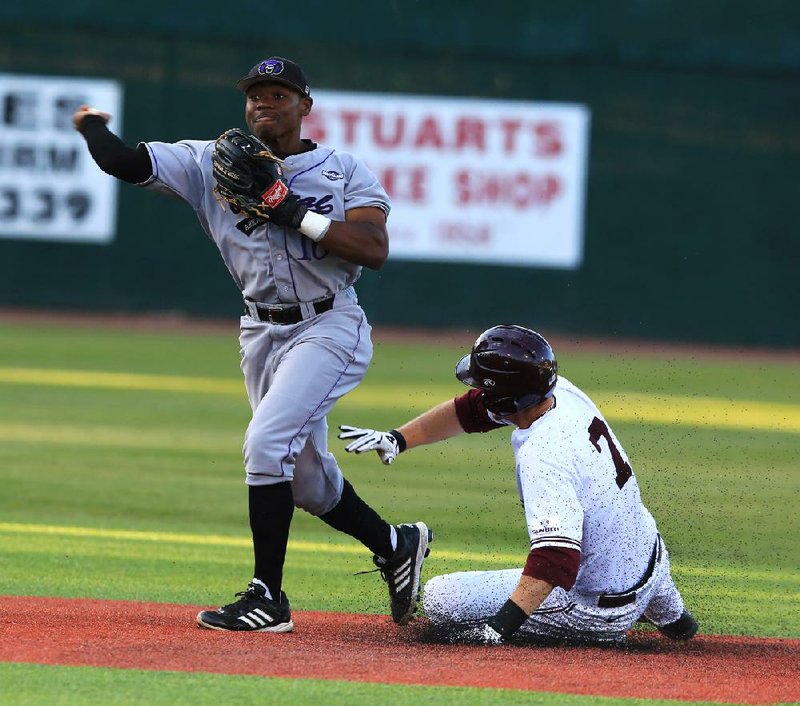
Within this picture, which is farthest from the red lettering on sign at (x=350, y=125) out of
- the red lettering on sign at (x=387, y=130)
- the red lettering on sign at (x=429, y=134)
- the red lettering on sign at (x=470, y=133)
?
the red lettering on sign at (x=470, y=133)

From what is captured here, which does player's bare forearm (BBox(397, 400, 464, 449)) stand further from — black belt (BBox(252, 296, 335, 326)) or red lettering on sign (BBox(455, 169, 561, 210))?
red lettering on sign (BBox(455, 169, 561, 210))

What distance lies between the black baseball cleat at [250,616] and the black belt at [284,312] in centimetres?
103

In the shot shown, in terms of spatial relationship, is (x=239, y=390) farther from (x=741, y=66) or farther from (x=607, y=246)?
(x=741, y=66)

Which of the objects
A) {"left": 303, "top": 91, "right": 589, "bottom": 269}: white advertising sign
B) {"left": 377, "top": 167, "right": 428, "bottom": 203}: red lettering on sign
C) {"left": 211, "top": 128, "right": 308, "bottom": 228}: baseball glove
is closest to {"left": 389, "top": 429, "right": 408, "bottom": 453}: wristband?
{"left": 211, "top": 128, "right": 308, "bottom": 228}: baseball glove

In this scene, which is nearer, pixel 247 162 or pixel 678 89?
pixel 247 162

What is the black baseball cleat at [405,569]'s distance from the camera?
6.27 metres

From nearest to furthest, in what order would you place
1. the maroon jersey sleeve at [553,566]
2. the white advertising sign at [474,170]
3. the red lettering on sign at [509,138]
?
the maroon jersey sleeve at [553,566]
the white advertising sign at [474,170]
the red lettering on sign at [509,138]

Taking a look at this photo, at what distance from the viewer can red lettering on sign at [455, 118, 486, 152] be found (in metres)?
23.0

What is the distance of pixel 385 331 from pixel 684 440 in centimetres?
1013

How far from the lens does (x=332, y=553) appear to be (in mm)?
8367

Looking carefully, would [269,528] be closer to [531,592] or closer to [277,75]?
[531,592]

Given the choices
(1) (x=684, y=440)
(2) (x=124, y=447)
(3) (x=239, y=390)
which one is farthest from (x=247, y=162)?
(3) (x=239, y=390)

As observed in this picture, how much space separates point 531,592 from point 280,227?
1717 millimetres

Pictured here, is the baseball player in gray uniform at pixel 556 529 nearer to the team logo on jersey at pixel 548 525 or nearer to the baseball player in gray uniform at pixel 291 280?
the team logo on jersey at pixel 548 525
